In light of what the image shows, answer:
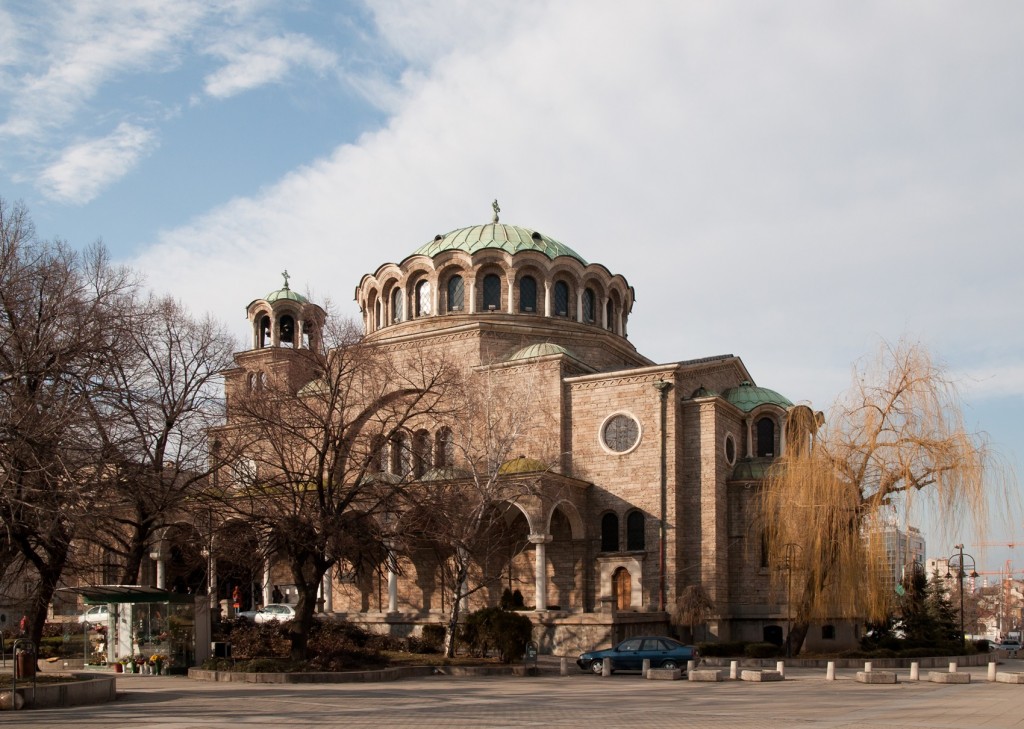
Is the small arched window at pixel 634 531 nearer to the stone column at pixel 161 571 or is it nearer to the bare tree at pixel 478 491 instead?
the bare tree at pixel 478 491

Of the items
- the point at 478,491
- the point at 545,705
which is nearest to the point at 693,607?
the point at 478,491

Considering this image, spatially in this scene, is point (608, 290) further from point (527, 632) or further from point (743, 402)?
point (527, 632)

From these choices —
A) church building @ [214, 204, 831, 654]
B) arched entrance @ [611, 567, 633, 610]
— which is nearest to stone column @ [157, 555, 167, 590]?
church building @ [214, 204, 831, 654]

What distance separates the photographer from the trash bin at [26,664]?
51.8ft

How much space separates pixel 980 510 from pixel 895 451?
7.91 ft

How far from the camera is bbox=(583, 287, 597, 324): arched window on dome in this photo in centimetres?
4034

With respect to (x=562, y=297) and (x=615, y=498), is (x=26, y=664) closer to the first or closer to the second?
(x=615, y=498)

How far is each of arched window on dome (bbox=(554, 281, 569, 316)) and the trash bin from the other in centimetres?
2608

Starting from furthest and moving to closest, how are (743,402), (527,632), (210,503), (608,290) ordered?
1. (608,290)
2. (743,402)
3. (527,632)
4. (210,503)

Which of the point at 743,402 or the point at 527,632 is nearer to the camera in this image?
the point at 527,632

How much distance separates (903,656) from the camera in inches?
1135

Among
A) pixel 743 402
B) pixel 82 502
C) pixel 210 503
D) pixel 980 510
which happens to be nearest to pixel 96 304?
pixel 82 502

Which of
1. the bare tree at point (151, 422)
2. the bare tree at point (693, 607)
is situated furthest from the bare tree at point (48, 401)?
the bare tree at point (693, 607)

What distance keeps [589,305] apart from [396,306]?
7.27 metres
